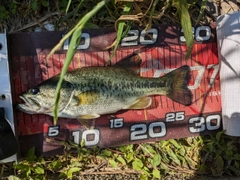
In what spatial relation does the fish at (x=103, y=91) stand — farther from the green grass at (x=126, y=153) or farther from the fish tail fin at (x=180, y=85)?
the green grass at (x=126, y=153)

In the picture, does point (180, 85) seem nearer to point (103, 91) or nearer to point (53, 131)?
point (103, 91)

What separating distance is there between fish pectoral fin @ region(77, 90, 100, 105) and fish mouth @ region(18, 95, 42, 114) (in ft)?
0.91

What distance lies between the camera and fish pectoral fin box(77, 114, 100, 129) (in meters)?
2.40

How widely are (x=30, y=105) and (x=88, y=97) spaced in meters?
0.39

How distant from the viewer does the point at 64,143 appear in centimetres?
245

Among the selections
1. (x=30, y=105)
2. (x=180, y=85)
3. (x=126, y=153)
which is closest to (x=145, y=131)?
(x=126, y=153)

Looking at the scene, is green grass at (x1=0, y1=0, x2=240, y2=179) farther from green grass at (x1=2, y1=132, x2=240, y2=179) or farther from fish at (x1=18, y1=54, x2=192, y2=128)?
fish at (x1=18, y1=54, x2=192, y2=128)

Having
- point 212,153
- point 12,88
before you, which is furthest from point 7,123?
point 212,153

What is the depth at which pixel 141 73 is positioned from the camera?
8.40 ft

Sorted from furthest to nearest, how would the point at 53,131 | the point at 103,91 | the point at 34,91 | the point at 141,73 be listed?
the point at 141,73
the point at 53,131
the point at 103,91
the point at 34,91

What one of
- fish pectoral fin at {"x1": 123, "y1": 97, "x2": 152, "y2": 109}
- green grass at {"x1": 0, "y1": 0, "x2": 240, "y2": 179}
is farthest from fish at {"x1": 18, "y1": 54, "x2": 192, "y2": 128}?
green grass at {"x1": 0, "y1": 0, "x2": 240, "y2": 179}

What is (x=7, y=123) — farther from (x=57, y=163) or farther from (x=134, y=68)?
(x=134, y=68)

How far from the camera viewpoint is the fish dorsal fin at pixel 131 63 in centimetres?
250

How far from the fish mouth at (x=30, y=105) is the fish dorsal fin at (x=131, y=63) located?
65 cm
